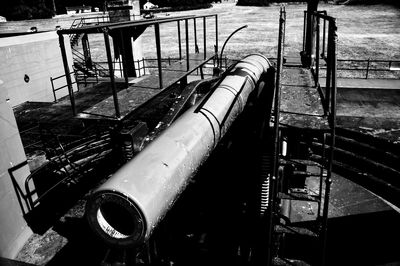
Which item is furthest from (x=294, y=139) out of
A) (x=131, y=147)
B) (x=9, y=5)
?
(x=9, y=5)

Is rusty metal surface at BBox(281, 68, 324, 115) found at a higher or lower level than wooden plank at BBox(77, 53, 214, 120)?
higher

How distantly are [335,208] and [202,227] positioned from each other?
3.53 m

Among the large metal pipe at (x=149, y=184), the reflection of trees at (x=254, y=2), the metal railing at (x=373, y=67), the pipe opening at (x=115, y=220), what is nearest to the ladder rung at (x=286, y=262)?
the large metal pipe at (x=149, y=184)

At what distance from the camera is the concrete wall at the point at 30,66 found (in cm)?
1489

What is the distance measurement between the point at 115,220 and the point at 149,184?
21.5 inches

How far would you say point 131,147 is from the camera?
5.56m

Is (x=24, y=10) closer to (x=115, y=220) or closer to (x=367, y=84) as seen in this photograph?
(x=367, y=84)

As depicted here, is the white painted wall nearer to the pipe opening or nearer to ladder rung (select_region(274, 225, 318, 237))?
the pipe opening

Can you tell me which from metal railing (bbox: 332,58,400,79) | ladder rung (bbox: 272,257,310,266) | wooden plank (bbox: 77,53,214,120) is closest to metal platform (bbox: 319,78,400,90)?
metal railing (bbox: 332,58,400,79)

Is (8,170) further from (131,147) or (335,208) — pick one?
(335,208)

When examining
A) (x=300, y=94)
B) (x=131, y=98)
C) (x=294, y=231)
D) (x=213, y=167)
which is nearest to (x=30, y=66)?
(x=131, y=98)

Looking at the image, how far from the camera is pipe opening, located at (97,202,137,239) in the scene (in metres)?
3.18

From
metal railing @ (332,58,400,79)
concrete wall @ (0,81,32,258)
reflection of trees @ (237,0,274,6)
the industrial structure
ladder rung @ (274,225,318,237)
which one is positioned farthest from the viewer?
reflection of trees @ (237,0,274,6)

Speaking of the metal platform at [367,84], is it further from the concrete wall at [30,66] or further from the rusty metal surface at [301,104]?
the concrete wall at [30,66]
